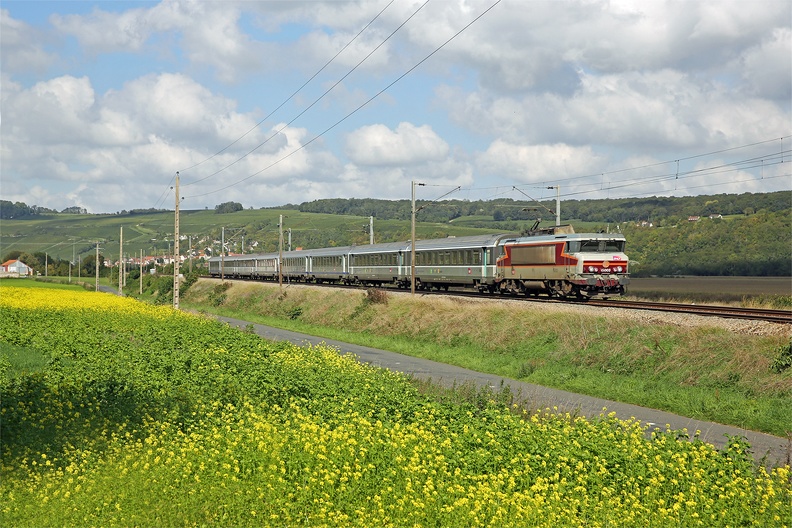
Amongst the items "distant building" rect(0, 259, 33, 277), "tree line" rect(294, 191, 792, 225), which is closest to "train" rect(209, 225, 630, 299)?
"tree line" rect(294, 191, 792, 225)

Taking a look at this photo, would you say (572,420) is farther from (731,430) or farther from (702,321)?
(702,321)

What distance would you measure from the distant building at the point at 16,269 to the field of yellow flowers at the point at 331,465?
527 feet

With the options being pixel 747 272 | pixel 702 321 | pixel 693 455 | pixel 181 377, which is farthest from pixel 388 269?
Answer: pixel 693 455

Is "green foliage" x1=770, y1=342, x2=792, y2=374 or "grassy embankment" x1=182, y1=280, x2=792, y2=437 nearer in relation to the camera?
"grassy embankment" x1=182, y1=280, x2=792, y2=437

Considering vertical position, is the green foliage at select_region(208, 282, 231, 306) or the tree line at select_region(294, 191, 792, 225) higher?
the tree line at select_region(294, 191, 792, 225)

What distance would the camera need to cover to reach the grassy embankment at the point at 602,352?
2148 cm

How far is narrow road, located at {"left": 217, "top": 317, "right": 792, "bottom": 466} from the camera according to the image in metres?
16.9

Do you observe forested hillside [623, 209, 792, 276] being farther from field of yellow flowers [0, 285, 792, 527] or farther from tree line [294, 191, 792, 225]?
field of yellow flowers [0, 285, 792, 527]

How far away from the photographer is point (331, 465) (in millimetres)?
12133

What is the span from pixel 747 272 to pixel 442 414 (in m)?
69.1

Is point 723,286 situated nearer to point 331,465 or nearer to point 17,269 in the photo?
point 331,465

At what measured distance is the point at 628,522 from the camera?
1052 cm

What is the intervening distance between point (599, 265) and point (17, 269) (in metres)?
156

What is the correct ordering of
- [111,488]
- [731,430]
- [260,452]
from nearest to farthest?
[111,488] → [260,452] → [731,430]
